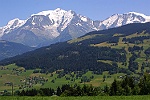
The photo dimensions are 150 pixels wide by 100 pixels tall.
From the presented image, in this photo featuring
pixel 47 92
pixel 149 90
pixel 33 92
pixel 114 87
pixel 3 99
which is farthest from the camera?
pixel 47 92

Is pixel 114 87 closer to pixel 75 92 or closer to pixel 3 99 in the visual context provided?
pixel 75 92

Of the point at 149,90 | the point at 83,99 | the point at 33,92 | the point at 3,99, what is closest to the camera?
the point at 3,99

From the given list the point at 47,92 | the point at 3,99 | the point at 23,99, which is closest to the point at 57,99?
the point at 23,99

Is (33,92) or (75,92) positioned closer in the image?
(75,92)

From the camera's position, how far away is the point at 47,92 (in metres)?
199

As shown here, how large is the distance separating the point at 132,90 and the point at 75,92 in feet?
90.1

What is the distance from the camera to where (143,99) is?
68.2 metres

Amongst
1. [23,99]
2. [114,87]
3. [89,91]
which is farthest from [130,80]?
[23,99]

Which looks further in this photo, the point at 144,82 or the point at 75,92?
the point at 75,92

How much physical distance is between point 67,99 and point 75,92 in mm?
69351

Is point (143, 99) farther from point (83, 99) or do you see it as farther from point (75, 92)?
point (75, 92)

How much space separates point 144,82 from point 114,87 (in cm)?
1355

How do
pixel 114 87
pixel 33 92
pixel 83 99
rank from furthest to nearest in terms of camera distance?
pixel 33 92, pixel 114 87, pixel 83 99

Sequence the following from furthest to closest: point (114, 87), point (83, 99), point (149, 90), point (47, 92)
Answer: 1. point (47, 92)
2. point (114, 87)
3. point (149, 90)
4. point (83, 99)
